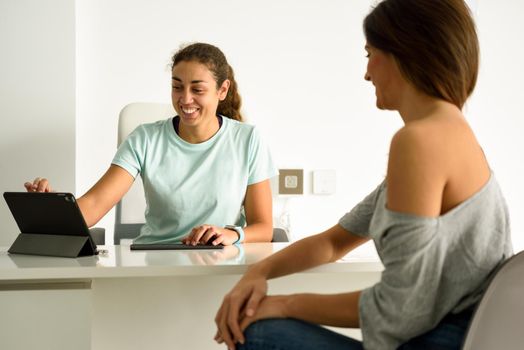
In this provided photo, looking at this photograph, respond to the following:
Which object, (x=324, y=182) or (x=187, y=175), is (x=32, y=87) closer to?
(x=187, y=175)

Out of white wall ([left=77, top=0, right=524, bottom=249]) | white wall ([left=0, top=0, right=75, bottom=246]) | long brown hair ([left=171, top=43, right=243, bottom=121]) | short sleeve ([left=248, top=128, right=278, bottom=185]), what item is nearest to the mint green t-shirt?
short sleeve ([left=248, top=128, right=278, bottom=185])

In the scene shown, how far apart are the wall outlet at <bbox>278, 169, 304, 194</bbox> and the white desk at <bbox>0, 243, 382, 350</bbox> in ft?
4.17

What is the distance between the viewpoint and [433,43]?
101cm

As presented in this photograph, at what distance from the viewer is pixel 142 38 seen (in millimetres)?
2867

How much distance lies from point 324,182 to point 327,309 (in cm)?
203

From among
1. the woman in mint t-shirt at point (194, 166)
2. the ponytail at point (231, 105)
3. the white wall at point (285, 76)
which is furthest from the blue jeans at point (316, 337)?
the white wall at point (285, 76)

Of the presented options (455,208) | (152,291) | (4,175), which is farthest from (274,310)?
(4,175)

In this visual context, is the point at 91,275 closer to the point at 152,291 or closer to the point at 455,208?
the point at 152,291

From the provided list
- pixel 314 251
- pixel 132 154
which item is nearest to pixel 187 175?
pixel 132 154

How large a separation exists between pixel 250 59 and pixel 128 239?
3.30 ft

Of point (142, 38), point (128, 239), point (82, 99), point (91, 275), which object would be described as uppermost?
point (142, 38)

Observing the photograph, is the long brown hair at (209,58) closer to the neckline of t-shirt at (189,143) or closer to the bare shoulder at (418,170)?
the neckline of t-shirt at (189,143)

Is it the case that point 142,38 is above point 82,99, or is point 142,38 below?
above

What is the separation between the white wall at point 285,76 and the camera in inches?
111
